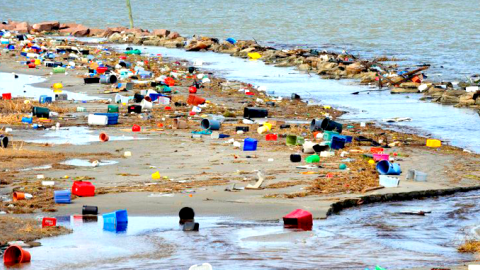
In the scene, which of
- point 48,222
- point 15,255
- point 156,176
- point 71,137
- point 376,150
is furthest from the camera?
point 71,137

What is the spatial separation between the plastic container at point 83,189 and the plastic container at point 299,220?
2429 millimetres

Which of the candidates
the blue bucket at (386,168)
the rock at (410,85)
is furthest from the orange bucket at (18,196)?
the rock at (410,85)

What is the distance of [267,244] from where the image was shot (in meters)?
7.99

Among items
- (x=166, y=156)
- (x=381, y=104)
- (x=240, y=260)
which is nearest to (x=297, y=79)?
(x=381, y=104)

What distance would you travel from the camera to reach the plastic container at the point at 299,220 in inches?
343

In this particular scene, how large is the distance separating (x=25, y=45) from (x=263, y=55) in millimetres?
9737

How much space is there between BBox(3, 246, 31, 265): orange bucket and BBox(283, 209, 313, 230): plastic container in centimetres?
275

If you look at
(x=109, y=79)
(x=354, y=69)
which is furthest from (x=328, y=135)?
(x=354, y=69)

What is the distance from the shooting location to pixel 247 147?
13.1 m

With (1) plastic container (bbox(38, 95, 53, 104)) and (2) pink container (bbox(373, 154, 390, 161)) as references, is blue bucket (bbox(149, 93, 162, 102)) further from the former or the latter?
(2) pink container (bbox(373, 154, 390, 161))

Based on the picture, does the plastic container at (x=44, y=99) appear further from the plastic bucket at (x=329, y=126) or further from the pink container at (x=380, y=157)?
the pink container at (x=380, y=157)

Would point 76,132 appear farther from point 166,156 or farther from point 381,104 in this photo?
point 381,104

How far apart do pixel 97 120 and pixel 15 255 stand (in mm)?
8537

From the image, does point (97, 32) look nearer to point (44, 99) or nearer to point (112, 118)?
point (44, 99)
